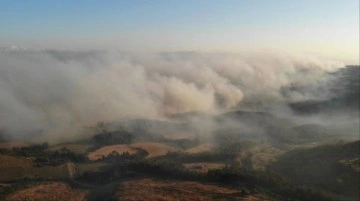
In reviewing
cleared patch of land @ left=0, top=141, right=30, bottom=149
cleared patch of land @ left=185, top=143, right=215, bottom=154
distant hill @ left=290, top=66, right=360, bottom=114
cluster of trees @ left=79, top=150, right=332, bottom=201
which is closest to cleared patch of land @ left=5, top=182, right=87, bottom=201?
cluster of trees @ left=79, top=150, right=332, bottom=201

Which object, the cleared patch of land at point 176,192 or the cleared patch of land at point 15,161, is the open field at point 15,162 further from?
the cleared patch of land at point 176,192

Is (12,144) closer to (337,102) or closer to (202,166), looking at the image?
(202,166)

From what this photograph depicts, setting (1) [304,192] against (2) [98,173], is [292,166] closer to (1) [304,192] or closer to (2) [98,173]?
(1) [304,192]

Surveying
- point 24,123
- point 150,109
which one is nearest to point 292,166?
point 150,109

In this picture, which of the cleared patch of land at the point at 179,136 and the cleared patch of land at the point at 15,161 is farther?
the cleared patch of land at the point at 179,136

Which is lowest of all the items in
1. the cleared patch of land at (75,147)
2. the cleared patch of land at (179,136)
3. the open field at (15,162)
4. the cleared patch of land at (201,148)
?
the open field at (15,162)

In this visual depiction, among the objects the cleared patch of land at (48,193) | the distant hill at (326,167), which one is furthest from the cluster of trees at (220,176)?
the distant hill at (326,167)

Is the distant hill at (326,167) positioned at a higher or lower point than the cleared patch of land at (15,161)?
lower
